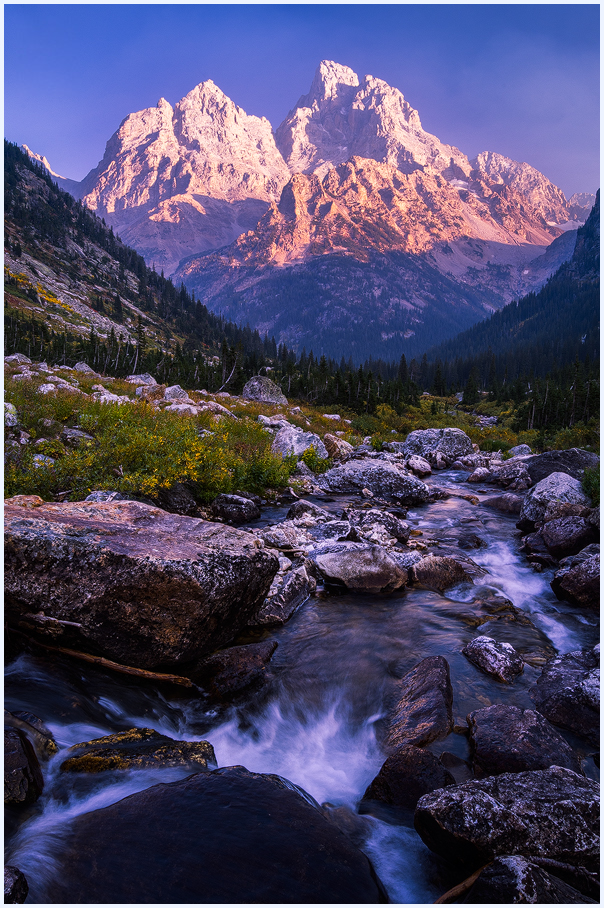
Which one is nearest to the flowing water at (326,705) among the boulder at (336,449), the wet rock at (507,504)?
the wet rock at (507,504)

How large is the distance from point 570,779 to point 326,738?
3.36m

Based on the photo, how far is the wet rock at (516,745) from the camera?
17.5 ft

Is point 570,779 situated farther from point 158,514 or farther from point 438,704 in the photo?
point 158,514

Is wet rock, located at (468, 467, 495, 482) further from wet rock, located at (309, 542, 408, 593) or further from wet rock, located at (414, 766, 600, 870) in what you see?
wet rock, located at (414, 766, 600, 870)

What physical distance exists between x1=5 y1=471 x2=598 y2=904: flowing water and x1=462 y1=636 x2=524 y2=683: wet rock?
0.53ft

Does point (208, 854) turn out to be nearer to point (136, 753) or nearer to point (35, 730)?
point (136, 753)

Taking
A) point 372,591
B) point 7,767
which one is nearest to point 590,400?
point 372,591

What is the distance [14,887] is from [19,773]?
45.0 inches

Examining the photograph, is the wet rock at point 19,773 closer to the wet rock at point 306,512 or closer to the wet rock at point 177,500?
the wet rock at point 177,500

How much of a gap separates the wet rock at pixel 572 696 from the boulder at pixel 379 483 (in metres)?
12.5

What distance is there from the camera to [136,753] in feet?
16.3

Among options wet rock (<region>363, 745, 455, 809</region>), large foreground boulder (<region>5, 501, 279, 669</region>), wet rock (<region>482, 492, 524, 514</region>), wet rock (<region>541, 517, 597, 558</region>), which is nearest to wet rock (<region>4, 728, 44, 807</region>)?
large foreground boulder (<region>5, 501, 279, 669</region>)

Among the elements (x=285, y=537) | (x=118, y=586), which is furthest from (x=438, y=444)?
(x=118, y=586)

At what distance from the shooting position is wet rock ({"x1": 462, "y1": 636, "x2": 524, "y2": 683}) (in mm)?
7621
